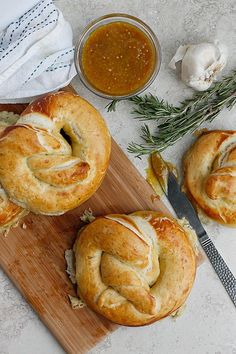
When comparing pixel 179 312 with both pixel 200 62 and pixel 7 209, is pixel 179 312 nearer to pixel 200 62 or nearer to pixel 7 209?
pixel 7 209

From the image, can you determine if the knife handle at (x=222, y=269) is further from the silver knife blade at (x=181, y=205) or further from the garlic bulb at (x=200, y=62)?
the garlic bulb at (x=200, y=62)

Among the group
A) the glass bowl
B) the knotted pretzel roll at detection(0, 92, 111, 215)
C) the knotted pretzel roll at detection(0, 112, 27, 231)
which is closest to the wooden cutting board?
the knotted pretzel roll at detection(0, 112, 27, 231)

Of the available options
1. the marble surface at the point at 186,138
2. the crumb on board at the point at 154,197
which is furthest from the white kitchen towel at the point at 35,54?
the crumb on board at the point at 154,197

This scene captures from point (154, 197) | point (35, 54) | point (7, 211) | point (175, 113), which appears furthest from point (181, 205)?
point (35, 54)

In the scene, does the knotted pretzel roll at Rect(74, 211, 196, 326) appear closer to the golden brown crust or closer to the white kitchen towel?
the golden brown crust

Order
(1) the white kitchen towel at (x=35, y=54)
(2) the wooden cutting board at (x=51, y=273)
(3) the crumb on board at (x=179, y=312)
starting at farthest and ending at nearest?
(3) the crumb on board at (x=179, y=312)
(2) the wooden cutting board at (x=51, y=273)
(1) the white kitchen towel at (x=35, y=54)

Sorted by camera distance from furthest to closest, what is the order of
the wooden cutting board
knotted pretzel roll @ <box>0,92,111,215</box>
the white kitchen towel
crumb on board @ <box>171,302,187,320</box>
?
crumb on board @ <box>171,302,187,320</box> < the wooden cutting board < the white kitchen towel < knotted pretzel roll @ <box>0,92,111,215</box>
